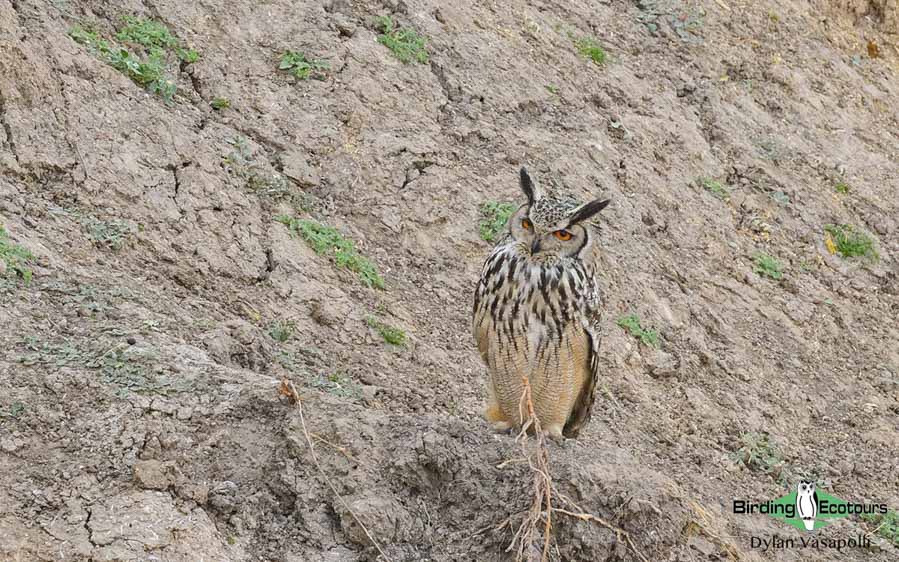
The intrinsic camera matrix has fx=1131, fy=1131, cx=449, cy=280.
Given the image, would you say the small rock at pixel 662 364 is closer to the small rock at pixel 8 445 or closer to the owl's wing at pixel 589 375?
the owl's wing at pixel 589 375

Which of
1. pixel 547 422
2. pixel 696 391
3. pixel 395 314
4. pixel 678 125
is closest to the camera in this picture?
pixel 547 422

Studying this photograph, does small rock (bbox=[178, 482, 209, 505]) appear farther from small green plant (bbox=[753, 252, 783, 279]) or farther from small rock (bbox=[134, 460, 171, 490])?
A: small green plant (bbox=[753, 252, 783, 279])

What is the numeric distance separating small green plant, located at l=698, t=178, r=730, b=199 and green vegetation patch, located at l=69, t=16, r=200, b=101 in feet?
14.2

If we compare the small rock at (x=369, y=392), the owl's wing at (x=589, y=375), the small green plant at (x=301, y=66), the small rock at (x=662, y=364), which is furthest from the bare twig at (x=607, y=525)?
the small green plant at (x=301, y=66)

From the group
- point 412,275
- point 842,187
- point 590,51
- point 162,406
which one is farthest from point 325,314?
point 842,187

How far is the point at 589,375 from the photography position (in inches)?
228

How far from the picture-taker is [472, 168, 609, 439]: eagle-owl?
5.36 metres

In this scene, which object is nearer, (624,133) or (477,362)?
(477,362)

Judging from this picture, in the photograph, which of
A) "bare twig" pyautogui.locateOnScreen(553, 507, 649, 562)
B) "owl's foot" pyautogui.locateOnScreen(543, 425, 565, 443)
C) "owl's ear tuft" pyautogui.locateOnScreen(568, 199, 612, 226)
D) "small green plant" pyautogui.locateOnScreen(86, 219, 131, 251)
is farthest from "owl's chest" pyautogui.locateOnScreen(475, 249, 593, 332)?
"small green plant" pyautogui.locateOnScreen(86, 219, 131, 251)

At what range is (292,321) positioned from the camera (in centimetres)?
655

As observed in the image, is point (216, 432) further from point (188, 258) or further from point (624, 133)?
point (624, 133)

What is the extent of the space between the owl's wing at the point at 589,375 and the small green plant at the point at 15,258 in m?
2.67

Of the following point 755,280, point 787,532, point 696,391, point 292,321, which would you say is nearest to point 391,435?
point 292,321

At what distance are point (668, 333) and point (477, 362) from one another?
66.6 inches
